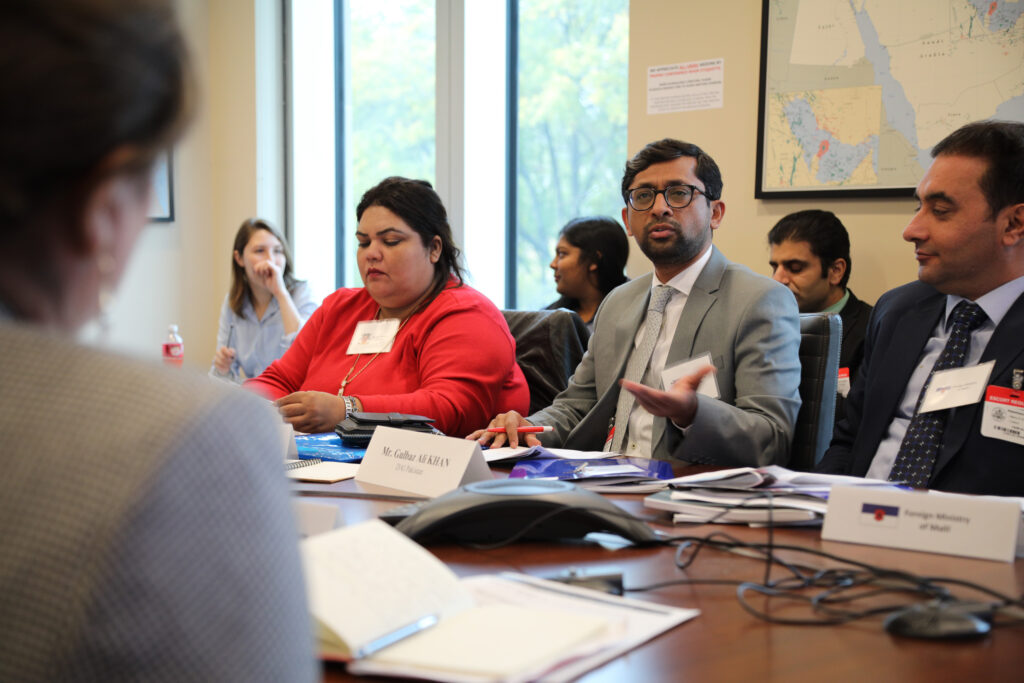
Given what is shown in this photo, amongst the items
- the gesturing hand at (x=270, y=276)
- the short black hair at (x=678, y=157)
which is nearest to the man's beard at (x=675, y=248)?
the short black hair at (x=678, y=157)

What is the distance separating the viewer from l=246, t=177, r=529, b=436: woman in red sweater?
2533 mm

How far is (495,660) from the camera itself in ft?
2.36

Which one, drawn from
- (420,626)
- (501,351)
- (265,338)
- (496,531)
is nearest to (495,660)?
(420,626)

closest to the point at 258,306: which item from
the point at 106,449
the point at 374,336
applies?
the point at 374,336

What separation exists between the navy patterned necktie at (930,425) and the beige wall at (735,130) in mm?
1190

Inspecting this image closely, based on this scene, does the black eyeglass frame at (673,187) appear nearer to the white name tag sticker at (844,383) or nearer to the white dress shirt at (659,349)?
the white dress shirt at (659,349)

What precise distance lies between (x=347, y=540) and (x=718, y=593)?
0.41 m

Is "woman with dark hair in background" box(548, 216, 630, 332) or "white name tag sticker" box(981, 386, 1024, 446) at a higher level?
"woman with dark hair in background" box(548, 216, 630, 332)

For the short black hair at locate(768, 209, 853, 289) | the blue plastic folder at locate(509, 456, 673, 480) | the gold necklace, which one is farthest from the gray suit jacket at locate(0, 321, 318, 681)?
the short black hair at locate(768, 209, 853, 289)

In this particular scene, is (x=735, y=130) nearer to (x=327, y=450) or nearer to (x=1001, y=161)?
(x=1001, y=161)

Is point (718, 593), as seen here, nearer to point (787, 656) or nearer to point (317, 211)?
point (787, 656)

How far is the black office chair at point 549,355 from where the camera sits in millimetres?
2967

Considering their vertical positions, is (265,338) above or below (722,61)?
below

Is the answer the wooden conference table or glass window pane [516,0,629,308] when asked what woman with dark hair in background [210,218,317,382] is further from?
the wooden conference table
